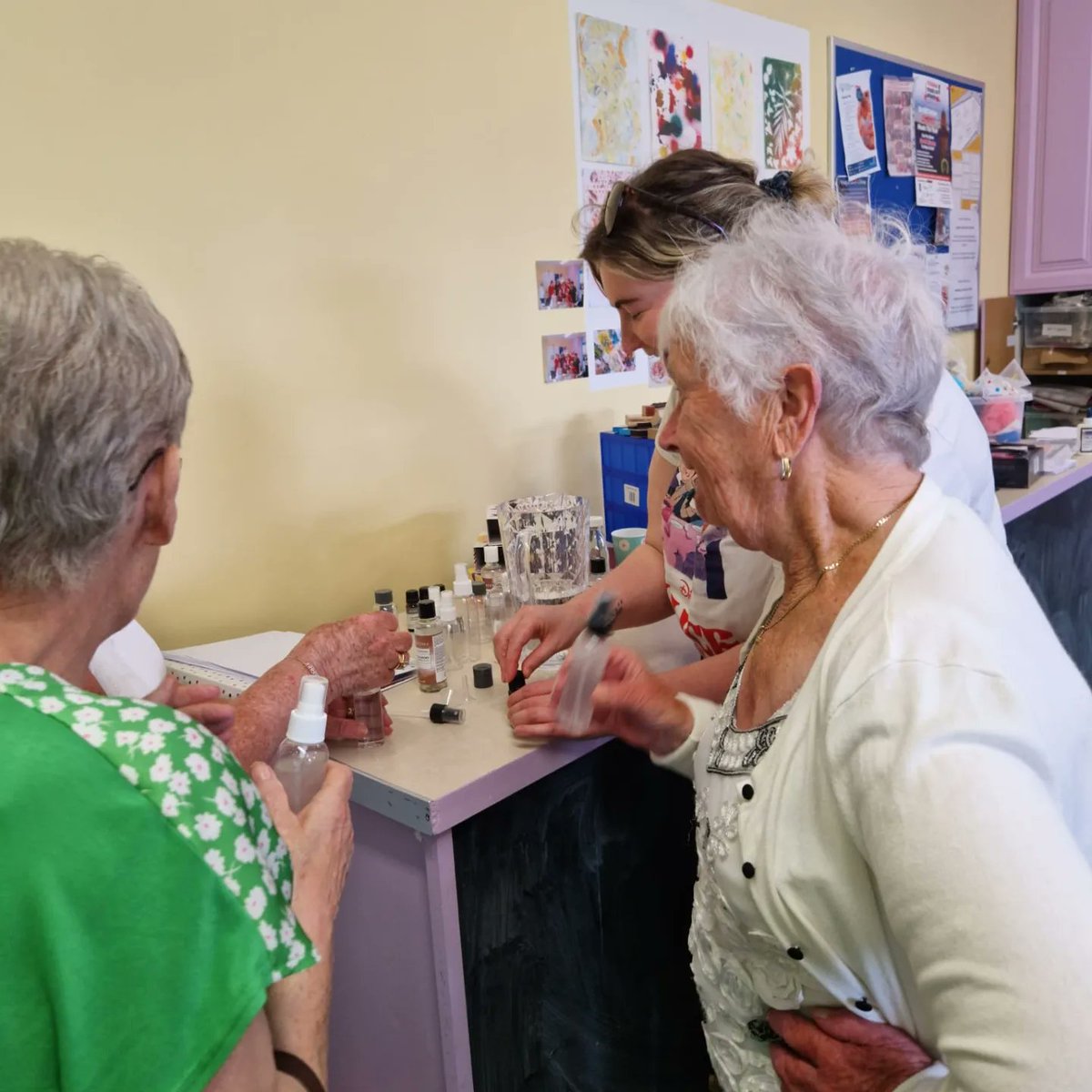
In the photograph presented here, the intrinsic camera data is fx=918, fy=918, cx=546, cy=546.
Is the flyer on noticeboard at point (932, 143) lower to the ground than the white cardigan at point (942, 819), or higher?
higher

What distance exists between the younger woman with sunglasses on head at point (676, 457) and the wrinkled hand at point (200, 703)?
343 mm

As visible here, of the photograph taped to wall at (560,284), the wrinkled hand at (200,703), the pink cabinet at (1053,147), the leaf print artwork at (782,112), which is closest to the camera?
the wrinkled hand at (200,703)

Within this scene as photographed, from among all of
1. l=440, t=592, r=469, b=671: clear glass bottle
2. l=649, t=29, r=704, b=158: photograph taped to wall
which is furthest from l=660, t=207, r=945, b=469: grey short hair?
l=649, t=29, r=704, b=158: photograph taped to wall

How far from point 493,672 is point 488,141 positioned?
43.7 inches

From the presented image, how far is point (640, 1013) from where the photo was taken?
1339 mm

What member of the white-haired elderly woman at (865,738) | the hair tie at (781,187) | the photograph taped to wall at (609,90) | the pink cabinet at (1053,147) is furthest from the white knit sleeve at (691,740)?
the pink cabinet at (1053,147)

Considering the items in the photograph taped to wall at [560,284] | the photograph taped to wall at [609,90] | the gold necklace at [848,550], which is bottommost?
the gold necklace at [848,550]

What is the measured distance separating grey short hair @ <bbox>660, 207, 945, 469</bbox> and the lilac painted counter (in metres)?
0.52

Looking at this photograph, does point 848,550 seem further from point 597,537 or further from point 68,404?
point 597,537

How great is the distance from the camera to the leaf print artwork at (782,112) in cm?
248

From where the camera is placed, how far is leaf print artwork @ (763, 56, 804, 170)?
97.6 inches

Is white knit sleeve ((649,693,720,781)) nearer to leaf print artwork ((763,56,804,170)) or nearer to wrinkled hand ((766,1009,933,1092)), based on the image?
wrinkled hand ((766,1009,933,1092))

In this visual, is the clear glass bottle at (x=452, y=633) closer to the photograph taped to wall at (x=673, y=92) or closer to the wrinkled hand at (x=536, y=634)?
the wrinkled hand at (x=536, y=634)

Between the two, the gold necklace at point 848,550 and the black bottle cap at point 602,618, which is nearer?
the gold necklace at point 848,550
